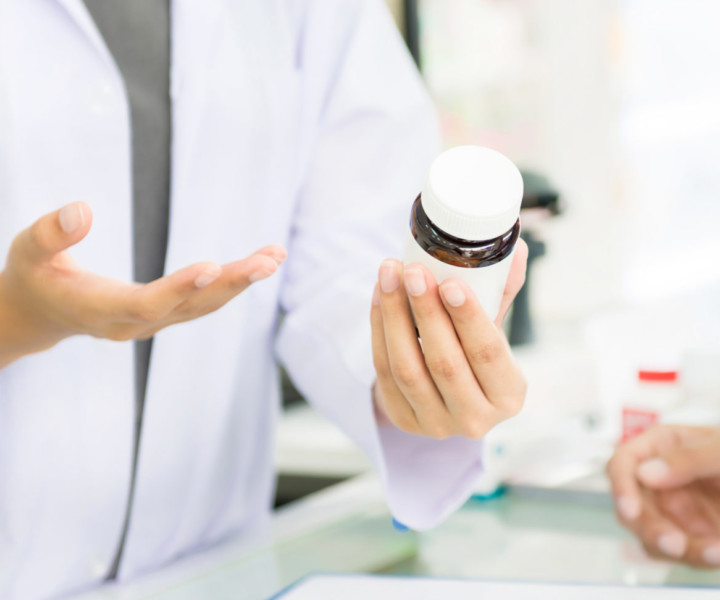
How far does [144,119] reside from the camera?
66cm

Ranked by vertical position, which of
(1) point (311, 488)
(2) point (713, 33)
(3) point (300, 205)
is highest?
(3) point (300, 205)

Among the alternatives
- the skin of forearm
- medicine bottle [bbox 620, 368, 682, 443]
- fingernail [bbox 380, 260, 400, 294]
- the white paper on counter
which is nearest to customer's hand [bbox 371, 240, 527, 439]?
fingernail [bbox 380, 260, 400, 294]

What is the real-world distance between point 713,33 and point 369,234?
1549 mm

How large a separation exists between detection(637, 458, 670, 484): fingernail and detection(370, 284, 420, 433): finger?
0.24 meters

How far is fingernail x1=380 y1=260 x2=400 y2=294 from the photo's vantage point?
A: 0.45 m

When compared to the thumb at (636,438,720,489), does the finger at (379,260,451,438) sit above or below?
above

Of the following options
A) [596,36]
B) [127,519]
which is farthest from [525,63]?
[127,519]

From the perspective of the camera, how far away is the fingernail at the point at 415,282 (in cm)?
43

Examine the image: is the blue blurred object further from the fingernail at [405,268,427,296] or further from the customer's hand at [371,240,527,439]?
the fingernail at [405,268,427,296]

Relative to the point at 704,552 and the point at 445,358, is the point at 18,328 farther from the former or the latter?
the point at 704,552

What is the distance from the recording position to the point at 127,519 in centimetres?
67

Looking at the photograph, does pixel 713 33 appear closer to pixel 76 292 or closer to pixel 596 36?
pixel 596 36

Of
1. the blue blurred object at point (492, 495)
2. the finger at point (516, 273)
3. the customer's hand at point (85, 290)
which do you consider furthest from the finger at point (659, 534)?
A: the customer's hand at point (85, 290)

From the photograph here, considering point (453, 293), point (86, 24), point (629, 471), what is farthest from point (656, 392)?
point (86, 24)
